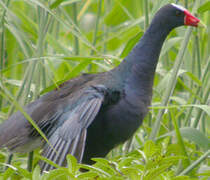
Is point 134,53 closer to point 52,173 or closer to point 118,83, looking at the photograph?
point 118,83

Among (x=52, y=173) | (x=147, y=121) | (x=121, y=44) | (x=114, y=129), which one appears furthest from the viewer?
(x=121, y=44)

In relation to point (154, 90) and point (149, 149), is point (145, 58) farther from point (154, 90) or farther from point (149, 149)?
point (149, 149)

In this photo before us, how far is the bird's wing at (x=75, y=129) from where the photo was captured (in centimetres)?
190

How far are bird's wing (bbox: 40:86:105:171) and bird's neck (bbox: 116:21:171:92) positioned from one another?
234 millimetres

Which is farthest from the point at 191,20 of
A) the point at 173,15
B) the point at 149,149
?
the point at 149,149

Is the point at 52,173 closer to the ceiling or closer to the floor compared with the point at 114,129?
closer to the ceiling

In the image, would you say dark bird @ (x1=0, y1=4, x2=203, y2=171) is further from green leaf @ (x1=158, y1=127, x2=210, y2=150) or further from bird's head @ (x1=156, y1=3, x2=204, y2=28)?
green leaf @ (x1=158, y1=127, x2=210, y2=150)

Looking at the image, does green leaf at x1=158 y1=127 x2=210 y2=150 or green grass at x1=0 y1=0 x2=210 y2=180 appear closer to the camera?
green grass at x1=0 y1=0 x2=210 y2=180

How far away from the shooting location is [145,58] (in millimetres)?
2270

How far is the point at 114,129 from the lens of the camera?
7.26 ft

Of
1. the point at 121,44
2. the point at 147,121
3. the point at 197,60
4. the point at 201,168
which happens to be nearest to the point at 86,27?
the point at 121,44

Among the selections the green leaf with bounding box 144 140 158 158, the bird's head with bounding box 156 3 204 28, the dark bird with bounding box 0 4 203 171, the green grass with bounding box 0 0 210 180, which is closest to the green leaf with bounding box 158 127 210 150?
the green grass with bounding box 0 0 210 180

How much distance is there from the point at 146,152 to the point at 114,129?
841 mm

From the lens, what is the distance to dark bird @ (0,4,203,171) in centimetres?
202
